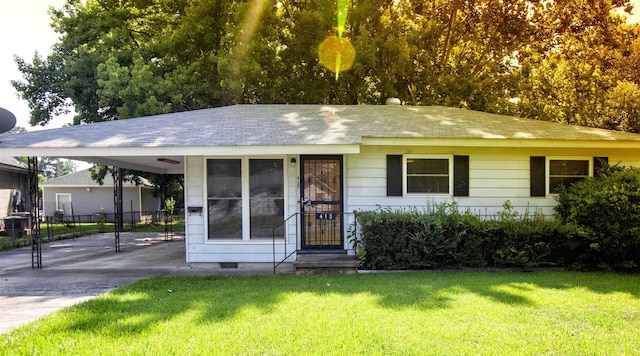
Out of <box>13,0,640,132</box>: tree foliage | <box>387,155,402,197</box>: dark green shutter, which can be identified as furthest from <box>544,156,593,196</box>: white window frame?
<box>13,0,640,132</box>: tree foliage

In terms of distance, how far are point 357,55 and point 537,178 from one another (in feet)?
31.6

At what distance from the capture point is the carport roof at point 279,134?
24.7 feet

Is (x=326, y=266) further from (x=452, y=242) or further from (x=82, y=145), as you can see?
(x=82, y=145)

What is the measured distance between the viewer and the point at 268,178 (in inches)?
334

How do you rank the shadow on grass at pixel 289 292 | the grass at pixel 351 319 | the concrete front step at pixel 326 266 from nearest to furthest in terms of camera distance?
the grass at pixel 351 319
the shadow on grass at pixel 289 292
the concrete front step at pixel 326 266

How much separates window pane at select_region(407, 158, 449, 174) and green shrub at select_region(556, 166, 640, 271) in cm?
260

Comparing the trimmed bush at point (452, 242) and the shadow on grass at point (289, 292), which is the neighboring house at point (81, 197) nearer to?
the shadow on grass at point (289, 292)

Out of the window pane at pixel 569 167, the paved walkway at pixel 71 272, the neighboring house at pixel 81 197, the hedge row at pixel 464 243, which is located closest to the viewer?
the paved walkway at pixel 71 272

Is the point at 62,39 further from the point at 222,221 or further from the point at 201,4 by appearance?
the point at 222,221

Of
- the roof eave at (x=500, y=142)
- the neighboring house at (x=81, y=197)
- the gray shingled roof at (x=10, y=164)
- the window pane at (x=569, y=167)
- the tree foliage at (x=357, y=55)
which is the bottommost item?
the neighboring house at (x=81, y=197)

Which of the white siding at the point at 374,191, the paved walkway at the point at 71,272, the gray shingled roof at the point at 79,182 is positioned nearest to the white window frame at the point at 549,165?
the white siding at the point at 374,191

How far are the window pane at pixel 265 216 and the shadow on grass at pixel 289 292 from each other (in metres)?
1.47

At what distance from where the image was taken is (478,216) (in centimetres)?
852

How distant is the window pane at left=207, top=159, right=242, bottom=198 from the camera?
27.6ft
